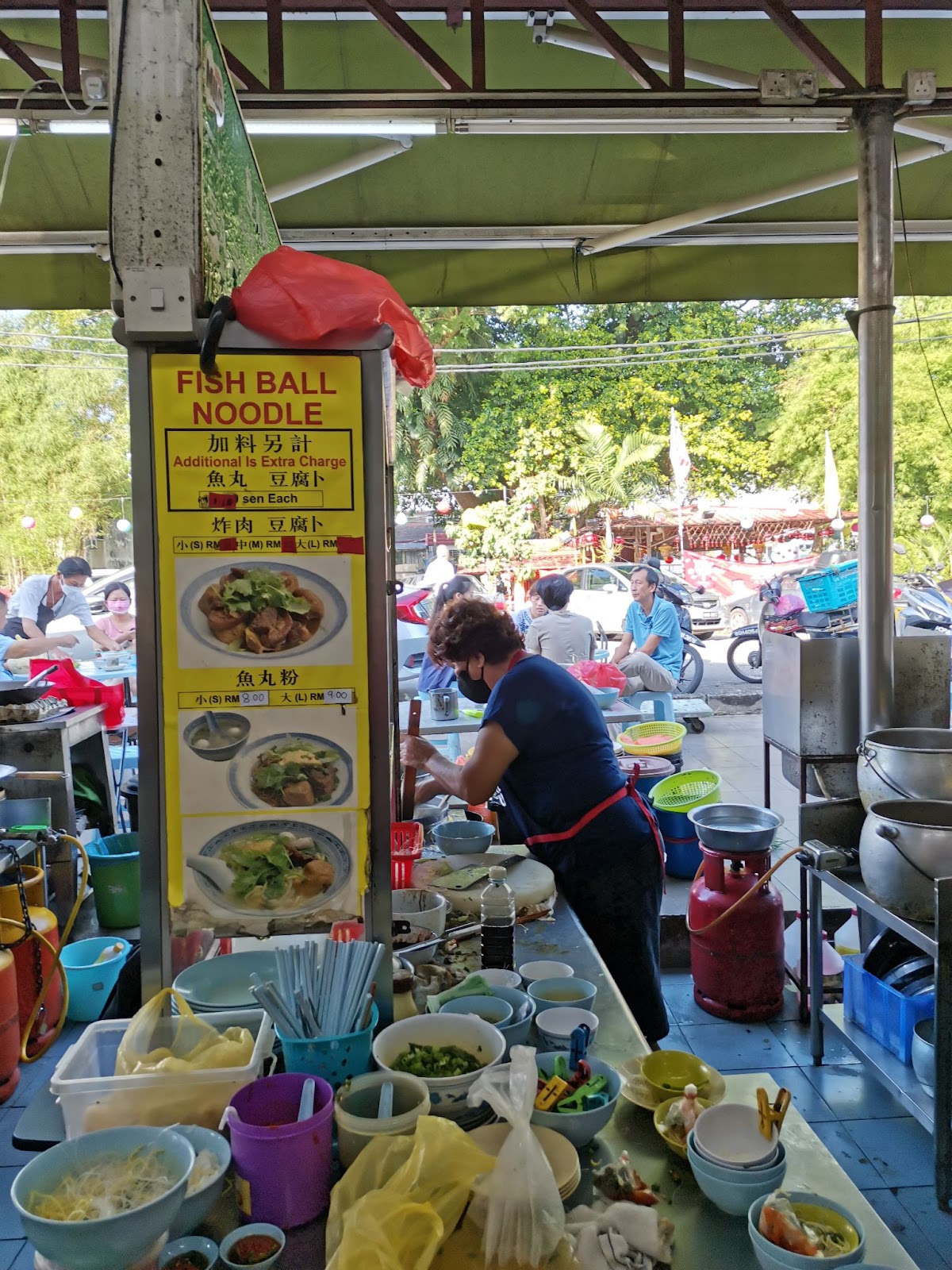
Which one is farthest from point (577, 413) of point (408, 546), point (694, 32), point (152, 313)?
point (152, 313)

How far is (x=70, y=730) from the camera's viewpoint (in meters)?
5.25

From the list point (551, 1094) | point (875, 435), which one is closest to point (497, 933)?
A: point (551, 1094)

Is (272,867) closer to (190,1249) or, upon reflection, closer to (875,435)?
(190,1249)

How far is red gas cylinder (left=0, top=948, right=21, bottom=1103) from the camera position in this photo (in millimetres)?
3471

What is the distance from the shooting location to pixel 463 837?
10.3 feet

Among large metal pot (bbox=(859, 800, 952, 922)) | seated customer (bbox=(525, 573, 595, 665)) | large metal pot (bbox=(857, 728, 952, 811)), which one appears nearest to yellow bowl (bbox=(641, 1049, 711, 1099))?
large metal pot (bbox=(859, 800, 952, 922))

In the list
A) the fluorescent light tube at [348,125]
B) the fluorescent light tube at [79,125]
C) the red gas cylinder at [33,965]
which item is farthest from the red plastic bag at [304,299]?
the red gas cylinder at [33,965]

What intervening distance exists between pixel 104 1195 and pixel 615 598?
46.9 ft

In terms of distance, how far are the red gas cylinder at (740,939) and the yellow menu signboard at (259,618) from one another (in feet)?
8.95

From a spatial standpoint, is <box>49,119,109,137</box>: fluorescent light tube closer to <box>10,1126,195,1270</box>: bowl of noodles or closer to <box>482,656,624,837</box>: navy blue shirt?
<box>482,656,624,837</box>: navy blue shirt

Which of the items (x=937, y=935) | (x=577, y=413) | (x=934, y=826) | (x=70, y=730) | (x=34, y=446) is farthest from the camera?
(x=34, y=446)

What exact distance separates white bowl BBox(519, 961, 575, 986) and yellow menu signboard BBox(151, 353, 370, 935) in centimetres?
75

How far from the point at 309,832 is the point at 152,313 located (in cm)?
97

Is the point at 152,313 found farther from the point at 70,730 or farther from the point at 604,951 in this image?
the point at 70,730
